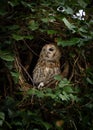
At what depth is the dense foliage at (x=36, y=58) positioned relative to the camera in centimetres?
238

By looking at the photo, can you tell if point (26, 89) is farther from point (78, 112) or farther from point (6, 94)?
point (78, 112)

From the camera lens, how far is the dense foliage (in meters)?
2.38

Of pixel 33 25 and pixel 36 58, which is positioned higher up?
pixel 33 25

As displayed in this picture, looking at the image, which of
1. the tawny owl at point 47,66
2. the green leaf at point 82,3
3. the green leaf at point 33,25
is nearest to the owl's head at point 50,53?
the tawny owl at point 47,66

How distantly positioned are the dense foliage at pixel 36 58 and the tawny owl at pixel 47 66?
6 cm

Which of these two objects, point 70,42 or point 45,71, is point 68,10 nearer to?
point 70,42

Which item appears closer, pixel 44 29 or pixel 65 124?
pixel 65 124

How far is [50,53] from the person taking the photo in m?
2.77

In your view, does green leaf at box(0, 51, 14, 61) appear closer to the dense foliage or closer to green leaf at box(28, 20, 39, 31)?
the dense foliage

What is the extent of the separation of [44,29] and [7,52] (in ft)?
1.12

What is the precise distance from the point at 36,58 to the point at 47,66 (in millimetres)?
209

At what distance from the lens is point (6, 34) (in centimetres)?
263

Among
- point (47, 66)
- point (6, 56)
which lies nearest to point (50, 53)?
point (47, 66)

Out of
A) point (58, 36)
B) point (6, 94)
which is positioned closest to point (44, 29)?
point (58, 36)
